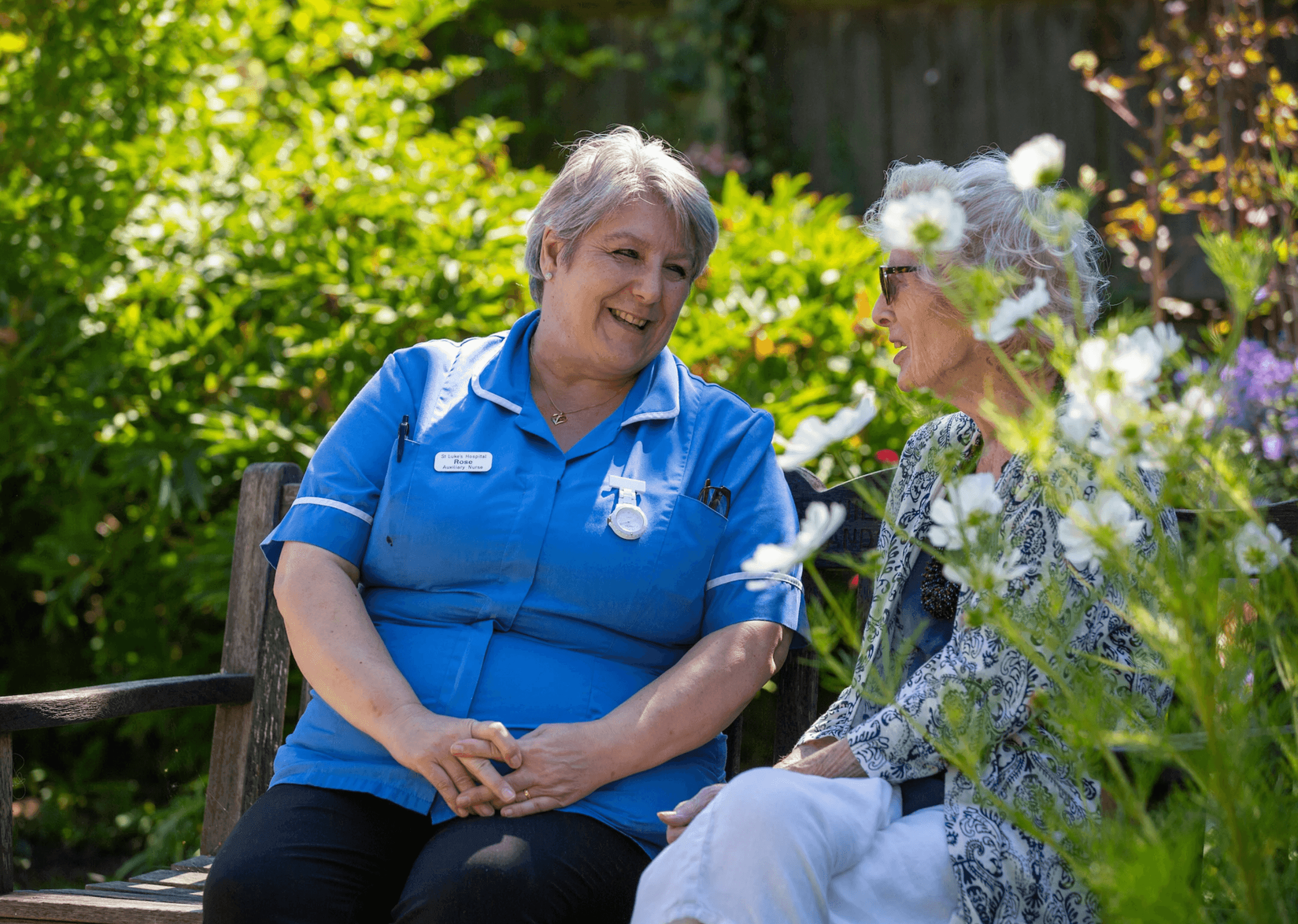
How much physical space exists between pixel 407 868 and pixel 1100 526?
1399mm

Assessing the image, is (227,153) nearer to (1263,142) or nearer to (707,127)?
(707,127)

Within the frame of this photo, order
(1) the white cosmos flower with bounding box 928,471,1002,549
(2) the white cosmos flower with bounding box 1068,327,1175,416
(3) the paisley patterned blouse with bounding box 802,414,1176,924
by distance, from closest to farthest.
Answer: (2) the white cosmos flower with bounding box 1068,327,1175,416 < (1) the white cosmos flower with bounding box 928,471,1002,549 < (3) the paisley patterned blouse with bounding box 802,414,1176,924

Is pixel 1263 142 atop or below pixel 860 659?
atop

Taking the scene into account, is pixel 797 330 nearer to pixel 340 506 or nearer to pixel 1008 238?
pixel 1008 238

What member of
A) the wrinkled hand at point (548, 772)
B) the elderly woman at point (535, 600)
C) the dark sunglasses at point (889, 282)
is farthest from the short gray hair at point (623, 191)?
the wrinkled hand at point (548, 772)

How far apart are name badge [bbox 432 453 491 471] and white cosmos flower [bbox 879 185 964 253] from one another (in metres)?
1.24

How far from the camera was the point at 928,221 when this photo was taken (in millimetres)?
961

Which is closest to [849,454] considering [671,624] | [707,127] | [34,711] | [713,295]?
[713,295]

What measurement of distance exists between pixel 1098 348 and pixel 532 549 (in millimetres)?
1280

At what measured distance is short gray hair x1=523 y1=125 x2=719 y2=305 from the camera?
89.8 inches

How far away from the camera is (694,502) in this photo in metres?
2.14

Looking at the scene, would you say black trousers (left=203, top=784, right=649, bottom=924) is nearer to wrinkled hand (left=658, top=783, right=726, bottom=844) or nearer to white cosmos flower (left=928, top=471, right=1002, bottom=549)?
wrinkled hand (left=658, top=783, right=726, bottom=844)

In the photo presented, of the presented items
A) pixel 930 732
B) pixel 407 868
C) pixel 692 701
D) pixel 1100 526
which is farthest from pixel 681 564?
pixel 1100 526

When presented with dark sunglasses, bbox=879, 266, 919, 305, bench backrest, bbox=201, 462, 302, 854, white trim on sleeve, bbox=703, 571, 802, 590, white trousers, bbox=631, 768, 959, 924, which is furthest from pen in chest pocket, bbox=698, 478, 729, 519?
bench backrest, bbox=201, 462, 302, 854
